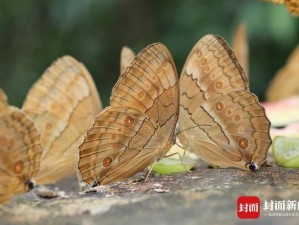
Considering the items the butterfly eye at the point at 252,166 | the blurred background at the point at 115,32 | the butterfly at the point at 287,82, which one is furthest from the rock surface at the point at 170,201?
the blurred background at the point at 115,32

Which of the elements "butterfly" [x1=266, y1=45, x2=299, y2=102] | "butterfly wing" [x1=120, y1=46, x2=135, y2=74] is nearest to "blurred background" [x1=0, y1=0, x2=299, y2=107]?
"butterfly" [x1=266, y1=45, x2=299, y2=102]

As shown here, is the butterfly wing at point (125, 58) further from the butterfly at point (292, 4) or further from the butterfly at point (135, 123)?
the butterfly at point (292, 4)

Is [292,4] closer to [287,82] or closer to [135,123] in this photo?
[135,123]

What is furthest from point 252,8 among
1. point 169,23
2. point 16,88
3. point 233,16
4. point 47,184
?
point 47,184

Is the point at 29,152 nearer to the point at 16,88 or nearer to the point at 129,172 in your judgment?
the point at 129,172

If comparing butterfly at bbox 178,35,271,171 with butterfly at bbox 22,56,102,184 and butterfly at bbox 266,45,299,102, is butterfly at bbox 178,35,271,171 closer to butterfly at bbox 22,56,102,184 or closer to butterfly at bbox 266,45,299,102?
butterfly at bbox 22,56,102,184
